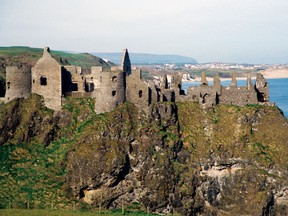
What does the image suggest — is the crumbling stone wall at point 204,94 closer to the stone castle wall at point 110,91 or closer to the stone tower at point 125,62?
the stone castle wall at point 110,91

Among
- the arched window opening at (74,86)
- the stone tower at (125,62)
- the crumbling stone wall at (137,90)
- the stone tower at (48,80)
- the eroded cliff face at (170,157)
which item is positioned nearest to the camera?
the eroded cliff face at (170,157)

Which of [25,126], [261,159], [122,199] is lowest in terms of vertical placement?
[122,199]

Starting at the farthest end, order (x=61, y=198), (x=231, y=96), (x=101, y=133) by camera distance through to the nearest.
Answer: (x=231, y=96)
(x=101, y=133)
(x=61, y=198)

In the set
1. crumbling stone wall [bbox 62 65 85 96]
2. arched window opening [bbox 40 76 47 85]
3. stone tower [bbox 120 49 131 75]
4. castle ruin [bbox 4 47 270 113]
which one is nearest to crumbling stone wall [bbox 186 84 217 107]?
castle ruin [bbox 4 47 270 113]

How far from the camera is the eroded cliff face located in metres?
52.5

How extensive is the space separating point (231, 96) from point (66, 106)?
1997cm

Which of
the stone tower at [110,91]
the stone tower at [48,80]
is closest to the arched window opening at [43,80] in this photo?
the stone tower at [48,80]

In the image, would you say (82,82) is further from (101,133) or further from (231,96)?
(231,96)

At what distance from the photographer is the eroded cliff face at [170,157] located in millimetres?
52469

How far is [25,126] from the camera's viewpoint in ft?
179

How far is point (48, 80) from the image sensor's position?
180 ft

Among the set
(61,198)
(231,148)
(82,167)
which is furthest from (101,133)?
(231,148)

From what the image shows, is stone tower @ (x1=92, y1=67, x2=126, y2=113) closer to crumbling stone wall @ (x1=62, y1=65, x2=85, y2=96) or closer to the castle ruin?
the castle ruin

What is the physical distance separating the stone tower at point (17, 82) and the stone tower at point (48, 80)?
2.45ft
